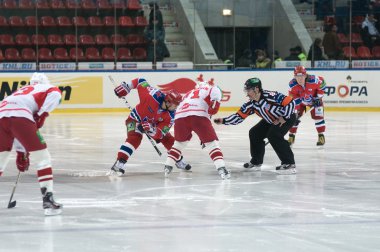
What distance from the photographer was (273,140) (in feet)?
31.5

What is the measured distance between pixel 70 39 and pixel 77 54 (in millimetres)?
591

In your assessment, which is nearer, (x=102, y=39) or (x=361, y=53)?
(x=102, y=39)

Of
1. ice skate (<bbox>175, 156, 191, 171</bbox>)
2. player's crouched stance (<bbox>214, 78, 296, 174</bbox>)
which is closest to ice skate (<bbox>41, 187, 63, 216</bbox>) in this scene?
player's crouched stance (<bbox>214, 78, 296, 174</bbox>)

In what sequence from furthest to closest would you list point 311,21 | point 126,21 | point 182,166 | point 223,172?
point 311,21 → point 126,21 → point 182,166 → point 223,172

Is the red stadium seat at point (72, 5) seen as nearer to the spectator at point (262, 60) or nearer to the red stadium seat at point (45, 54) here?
the red stadium seat at point (45, 54)

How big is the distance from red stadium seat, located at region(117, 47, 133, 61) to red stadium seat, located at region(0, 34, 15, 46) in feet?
8.08

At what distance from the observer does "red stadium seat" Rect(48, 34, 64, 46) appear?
67.1 feet

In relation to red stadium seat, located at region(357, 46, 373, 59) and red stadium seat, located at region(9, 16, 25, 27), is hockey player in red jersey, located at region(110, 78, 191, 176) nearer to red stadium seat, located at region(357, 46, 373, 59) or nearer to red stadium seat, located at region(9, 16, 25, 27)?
red stadium seat, located at region(9, 16, 25, 27)

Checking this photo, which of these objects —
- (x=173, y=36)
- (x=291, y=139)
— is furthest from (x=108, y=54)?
(x=291, y=139)

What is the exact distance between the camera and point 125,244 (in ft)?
18.5

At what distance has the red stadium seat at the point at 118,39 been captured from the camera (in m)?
20.6

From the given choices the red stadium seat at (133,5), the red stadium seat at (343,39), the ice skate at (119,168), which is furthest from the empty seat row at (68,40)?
the ice skate at (119,168)

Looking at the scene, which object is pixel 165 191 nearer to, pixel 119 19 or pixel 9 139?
pixel 9 139

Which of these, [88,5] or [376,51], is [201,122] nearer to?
[88,5]
